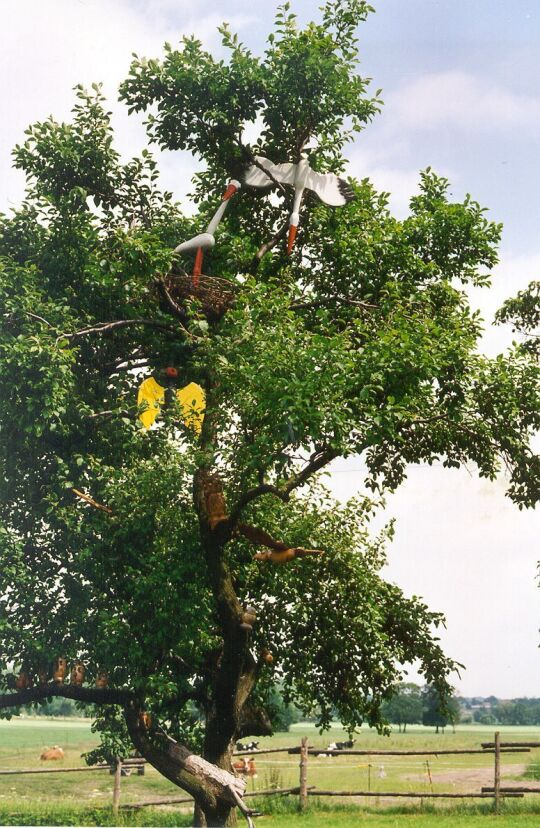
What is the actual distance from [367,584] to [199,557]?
7.32 ft

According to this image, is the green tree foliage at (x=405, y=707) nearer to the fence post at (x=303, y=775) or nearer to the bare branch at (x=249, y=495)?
the fence post at (x=303, y=775)

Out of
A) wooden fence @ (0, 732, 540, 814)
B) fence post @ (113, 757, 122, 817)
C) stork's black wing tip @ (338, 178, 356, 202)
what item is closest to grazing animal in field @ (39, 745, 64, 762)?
wooden fence @ (0, 732, 540, 814)

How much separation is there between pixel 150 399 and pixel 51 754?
6.28 metres

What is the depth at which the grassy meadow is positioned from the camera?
11.0 metres

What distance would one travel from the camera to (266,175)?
436 inches

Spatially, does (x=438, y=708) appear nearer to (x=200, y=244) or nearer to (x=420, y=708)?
(x=420, y=708)

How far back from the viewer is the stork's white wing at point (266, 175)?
10.8 metres

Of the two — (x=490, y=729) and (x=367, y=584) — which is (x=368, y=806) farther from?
(x=367, y=584)

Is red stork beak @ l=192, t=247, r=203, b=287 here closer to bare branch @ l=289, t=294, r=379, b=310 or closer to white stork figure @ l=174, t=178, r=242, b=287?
white stork figure @ l=174, t=178, r=242, b=287

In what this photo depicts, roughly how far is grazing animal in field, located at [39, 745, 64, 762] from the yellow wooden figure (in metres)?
5.88

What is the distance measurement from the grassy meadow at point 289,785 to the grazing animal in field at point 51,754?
0.10 m

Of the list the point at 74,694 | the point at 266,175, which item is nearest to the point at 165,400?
the point at 266,175

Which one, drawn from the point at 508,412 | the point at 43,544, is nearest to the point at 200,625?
the point at 43,544

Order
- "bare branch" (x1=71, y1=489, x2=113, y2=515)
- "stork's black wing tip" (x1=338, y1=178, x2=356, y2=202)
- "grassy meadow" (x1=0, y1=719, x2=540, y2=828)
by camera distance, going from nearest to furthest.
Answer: "bare branch" (x1=71, y1=489, x2=113, y2=515)
"stork's black wing tip" (x1=338, y1=178, x2=356, y2=202)
"grassy meadow" (x1=0, y1=719, x2=540, y2=828)
